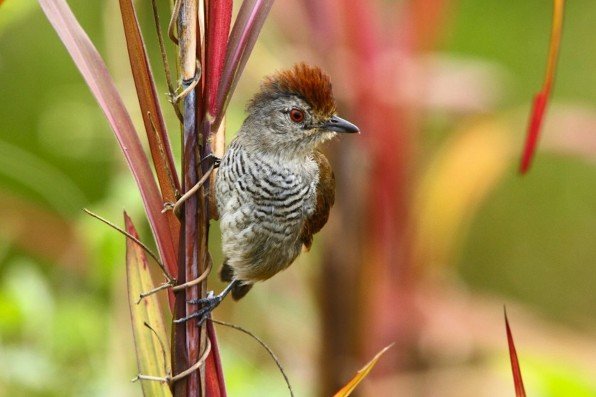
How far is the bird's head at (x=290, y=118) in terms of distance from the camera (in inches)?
79.2

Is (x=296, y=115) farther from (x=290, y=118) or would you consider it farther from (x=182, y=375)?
(x=182, y=375)

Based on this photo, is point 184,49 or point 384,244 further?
point 384,244

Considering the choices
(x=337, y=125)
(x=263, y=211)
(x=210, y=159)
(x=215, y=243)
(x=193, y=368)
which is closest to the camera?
(x=193, y=368)

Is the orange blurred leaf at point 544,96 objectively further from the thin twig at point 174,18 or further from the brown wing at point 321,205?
the brown wing at point 321,205

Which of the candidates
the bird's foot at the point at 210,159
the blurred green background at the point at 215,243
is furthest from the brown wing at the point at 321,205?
the bird's foot at the point at 210,159

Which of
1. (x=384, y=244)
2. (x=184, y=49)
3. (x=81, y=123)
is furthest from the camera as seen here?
(x=81, y=123)

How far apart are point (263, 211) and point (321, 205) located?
0.43 feet

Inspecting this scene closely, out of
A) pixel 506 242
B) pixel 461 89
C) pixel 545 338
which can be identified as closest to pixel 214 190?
pixel 461 89

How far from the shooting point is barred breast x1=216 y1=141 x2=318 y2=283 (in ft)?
6.18

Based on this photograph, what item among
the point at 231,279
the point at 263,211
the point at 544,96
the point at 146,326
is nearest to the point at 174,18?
the point at 146,326

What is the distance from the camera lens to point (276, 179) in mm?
1993

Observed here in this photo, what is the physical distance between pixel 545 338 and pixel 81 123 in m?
1.72

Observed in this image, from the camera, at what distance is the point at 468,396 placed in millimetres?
3168

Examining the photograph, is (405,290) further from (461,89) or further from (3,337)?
(3,337)
